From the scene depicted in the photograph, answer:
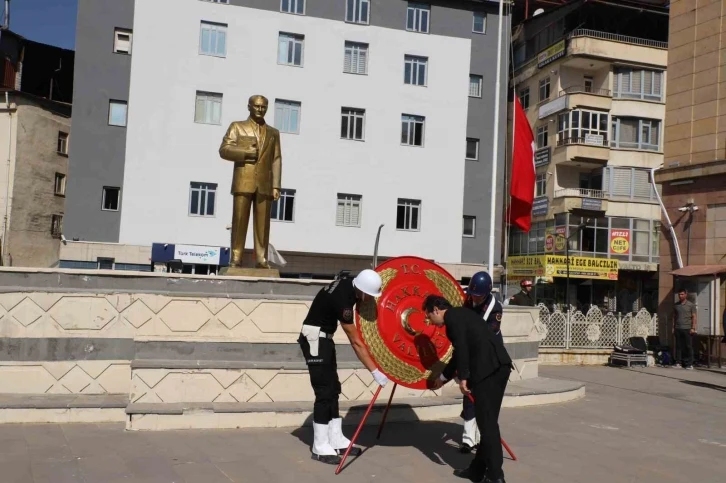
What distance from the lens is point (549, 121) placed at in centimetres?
4444

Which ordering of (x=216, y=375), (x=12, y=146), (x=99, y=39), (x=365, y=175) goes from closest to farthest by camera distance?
1. (x=216, y=375)
2. (x=99, y=39)
3. (x=365, y=175)
4. (x=12, y=146)

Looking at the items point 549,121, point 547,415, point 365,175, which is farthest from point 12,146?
point 547,415

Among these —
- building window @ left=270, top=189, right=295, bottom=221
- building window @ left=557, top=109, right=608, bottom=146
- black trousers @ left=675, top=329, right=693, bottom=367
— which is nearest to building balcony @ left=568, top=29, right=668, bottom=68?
building window @ left=557, top=109, right=608, bottom=146

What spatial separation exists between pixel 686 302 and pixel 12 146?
106ft

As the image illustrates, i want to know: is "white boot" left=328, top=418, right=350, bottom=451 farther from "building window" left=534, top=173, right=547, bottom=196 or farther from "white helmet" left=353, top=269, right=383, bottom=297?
"building window" left=534, top=173, right=547, bottom=196

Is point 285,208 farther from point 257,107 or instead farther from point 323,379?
point 323,379

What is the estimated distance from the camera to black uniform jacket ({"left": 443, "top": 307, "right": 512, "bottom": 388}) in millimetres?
6469

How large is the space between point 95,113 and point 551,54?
27100mm

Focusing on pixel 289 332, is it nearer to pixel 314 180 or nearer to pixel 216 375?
pixel 216 375

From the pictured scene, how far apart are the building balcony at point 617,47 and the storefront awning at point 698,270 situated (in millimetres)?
24967

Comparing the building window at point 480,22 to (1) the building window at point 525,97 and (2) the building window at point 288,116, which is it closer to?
(2) the building window at point 288,116

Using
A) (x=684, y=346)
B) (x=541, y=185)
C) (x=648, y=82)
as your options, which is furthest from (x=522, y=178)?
(x=648, y=82)

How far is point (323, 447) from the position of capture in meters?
7.01

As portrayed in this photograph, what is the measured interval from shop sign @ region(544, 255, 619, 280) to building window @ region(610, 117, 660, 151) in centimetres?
721
